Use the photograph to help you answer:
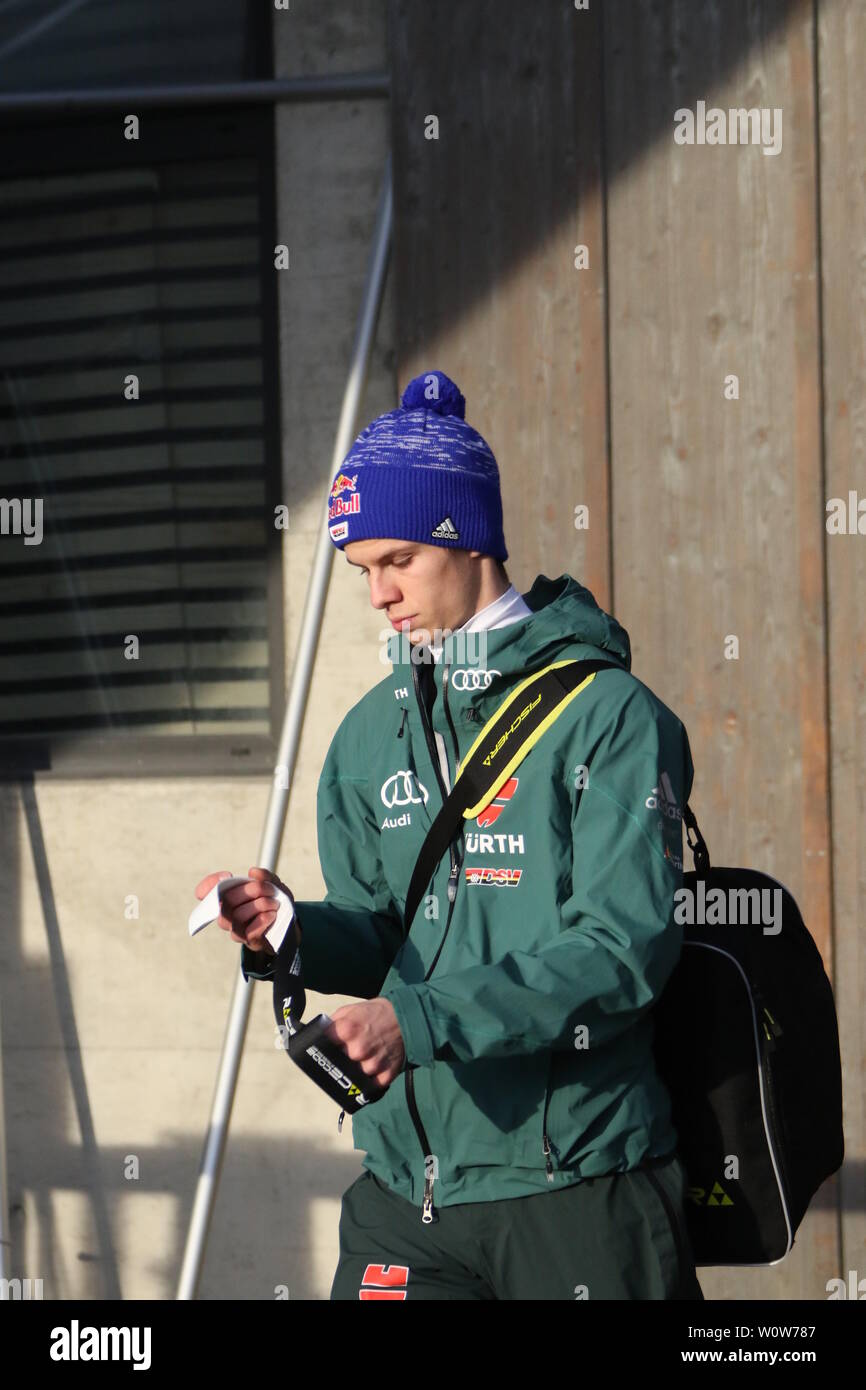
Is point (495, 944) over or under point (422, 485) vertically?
under

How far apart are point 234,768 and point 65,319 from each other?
1.43 m

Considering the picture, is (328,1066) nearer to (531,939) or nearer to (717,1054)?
(531,939)

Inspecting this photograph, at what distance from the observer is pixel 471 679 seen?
2057mm

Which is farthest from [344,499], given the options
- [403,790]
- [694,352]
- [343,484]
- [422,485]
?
[694,352]

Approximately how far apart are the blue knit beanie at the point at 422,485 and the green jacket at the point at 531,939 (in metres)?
0.15

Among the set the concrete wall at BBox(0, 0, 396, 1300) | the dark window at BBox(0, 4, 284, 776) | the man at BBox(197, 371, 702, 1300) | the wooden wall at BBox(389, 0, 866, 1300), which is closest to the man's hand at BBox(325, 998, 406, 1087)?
the man at BBox(197, 371, 702, 1300)

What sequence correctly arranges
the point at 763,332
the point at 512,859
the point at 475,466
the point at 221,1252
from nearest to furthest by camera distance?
the point at 512,859
the point at 475,466
the point at 763,332
the point at 221,1252

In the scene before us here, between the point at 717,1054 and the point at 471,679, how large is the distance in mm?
595

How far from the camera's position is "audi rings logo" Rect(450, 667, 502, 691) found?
2.04 meters

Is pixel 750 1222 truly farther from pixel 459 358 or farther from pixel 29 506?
pixel 29 506

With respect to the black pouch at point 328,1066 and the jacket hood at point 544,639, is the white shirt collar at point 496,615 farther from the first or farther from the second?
the black pouch at point 328,1066

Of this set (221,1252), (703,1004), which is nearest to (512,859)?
(703,1004)

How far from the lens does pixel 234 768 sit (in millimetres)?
4461

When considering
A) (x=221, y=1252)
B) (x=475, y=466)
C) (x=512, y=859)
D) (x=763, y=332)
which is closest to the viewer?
(x=512, y=859)
